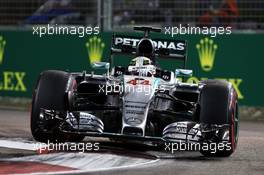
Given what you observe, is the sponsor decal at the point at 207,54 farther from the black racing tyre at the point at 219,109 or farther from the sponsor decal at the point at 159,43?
the black racing tyre at the point at 219,109

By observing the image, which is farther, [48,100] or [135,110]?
[48,100]

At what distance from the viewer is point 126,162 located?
9.14m

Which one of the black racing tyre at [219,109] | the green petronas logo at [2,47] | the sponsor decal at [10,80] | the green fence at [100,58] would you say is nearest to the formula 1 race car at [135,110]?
the black racing tyre at [219,109]

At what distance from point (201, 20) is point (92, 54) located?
8.26ft

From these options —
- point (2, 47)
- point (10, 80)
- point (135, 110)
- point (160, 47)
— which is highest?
point (160, 47)

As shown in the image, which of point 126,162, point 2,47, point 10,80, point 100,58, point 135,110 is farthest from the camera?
point 2,47

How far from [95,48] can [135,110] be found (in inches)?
294

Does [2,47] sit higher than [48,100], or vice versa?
[2,47]

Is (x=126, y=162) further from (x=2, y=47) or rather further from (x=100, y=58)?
(x=2, y=47)

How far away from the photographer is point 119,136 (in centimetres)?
940

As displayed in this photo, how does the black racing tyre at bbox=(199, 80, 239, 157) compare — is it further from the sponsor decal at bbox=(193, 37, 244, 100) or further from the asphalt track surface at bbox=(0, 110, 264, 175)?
the sponsor decal at bbox=(193, 37, 244, 100)

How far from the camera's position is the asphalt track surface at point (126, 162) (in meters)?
8.50

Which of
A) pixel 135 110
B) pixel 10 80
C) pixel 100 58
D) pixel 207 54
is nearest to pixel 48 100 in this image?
pixel 135 110

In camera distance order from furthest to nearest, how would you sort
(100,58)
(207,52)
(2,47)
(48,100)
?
(2,47) < (100,58) < (207,52) < (48,100)
